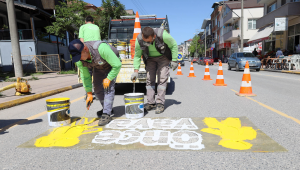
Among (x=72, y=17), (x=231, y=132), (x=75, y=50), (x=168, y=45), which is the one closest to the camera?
(x=75, y=50)

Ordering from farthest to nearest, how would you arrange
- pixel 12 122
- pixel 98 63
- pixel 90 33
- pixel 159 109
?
1. pixel 90 33
2. pixel 159 109
3. pixel 12 122
4. pixel 98 63

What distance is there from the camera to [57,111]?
146 inches

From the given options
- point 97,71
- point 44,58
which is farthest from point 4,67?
point 97,71

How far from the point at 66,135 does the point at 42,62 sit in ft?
52.8

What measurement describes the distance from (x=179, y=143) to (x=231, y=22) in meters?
42.6

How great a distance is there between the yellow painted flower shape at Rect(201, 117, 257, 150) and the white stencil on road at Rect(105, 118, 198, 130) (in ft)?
1.00

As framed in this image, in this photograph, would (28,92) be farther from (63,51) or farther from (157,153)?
(63,51)

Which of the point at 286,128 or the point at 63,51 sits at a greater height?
the point at 63,51

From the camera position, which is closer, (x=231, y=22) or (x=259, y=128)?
(x=259, y=128)

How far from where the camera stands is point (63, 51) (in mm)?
24281

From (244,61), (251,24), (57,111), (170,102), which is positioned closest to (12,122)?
(57,111)

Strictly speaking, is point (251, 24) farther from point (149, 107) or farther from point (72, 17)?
point (149, 107)

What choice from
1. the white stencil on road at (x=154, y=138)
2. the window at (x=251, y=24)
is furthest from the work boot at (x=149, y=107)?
the window at (x=251, y=24)

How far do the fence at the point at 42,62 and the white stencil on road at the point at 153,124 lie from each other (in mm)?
15232
